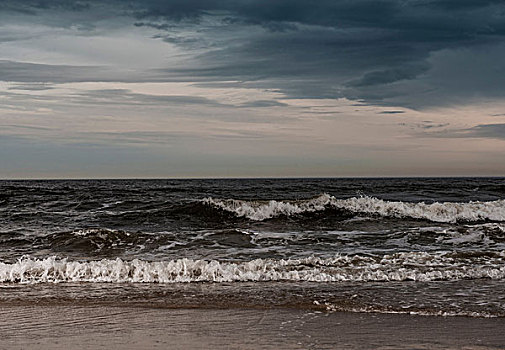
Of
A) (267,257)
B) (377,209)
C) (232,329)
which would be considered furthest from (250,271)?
(377,209)

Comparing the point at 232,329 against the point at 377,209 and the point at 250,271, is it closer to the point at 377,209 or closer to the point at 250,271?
the point at 250,271

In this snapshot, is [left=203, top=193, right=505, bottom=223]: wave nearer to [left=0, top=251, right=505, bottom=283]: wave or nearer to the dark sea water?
the dark sea water

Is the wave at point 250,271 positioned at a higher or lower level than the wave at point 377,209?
lower

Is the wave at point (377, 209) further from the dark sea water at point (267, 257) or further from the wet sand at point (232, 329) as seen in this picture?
the wet sand at point (232, 329)

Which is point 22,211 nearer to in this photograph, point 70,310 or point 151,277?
point 151,277

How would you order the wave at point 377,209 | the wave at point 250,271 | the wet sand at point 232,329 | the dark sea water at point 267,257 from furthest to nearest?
1. the wave at point 377,209
2. the wave at point 250,271
3. the dark sea water at point 267,257
4. the wet sand at point 232,329

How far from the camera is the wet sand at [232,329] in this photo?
502 cm

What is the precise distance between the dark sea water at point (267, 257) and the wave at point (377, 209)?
46mm

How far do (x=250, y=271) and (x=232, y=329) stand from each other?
3290mm

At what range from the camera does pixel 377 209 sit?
19891 millimetres

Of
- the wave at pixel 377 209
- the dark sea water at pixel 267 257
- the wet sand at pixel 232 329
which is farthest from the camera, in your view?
the wave at pixel 377 209

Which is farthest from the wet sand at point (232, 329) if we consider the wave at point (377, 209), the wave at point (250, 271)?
the wave at point (377, 209)

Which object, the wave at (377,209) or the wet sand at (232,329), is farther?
the wave at (377,209)

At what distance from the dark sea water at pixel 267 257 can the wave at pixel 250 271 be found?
0.06 ft
